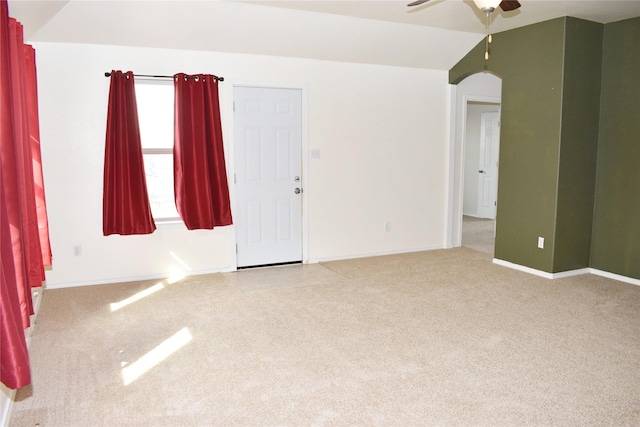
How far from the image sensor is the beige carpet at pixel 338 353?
8.25 feet

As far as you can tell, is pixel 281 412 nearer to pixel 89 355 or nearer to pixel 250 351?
pixel 250 351

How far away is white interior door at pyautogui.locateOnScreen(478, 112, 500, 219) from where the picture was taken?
350 inches

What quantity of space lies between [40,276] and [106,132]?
177 cm

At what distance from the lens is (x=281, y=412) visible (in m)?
2.51

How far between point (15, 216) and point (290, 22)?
321cm

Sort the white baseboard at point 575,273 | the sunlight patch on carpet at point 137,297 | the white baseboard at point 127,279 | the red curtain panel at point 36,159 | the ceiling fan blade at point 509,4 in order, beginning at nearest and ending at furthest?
the ceiling fan blade at point 509,4 < the red curtain panel at point 36,159 < the sunlight patch on carpet at point 137,297 < the white baseboard at point 127,279 < the white baseboard at point 575,273

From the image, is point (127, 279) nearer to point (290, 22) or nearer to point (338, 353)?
point (338, 353)

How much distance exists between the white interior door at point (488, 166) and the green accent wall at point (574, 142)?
364cm

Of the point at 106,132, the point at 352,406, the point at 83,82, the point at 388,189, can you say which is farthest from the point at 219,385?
the point at 388,189

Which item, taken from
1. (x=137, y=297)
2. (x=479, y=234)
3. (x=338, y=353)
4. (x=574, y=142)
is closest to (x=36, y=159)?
(x=137, y=297)

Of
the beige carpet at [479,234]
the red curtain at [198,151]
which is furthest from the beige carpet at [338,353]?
the beige carpet at [479,234]

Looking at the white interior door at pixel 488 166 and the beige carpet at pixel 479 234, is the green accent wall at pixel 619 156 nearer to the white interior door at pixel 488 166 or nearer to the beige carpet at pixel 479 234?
the beige carpet at pixel 479 234

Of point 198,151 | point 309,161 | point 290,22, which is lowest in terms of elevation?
point 309,161

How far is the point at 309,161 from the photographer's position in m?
5.62
